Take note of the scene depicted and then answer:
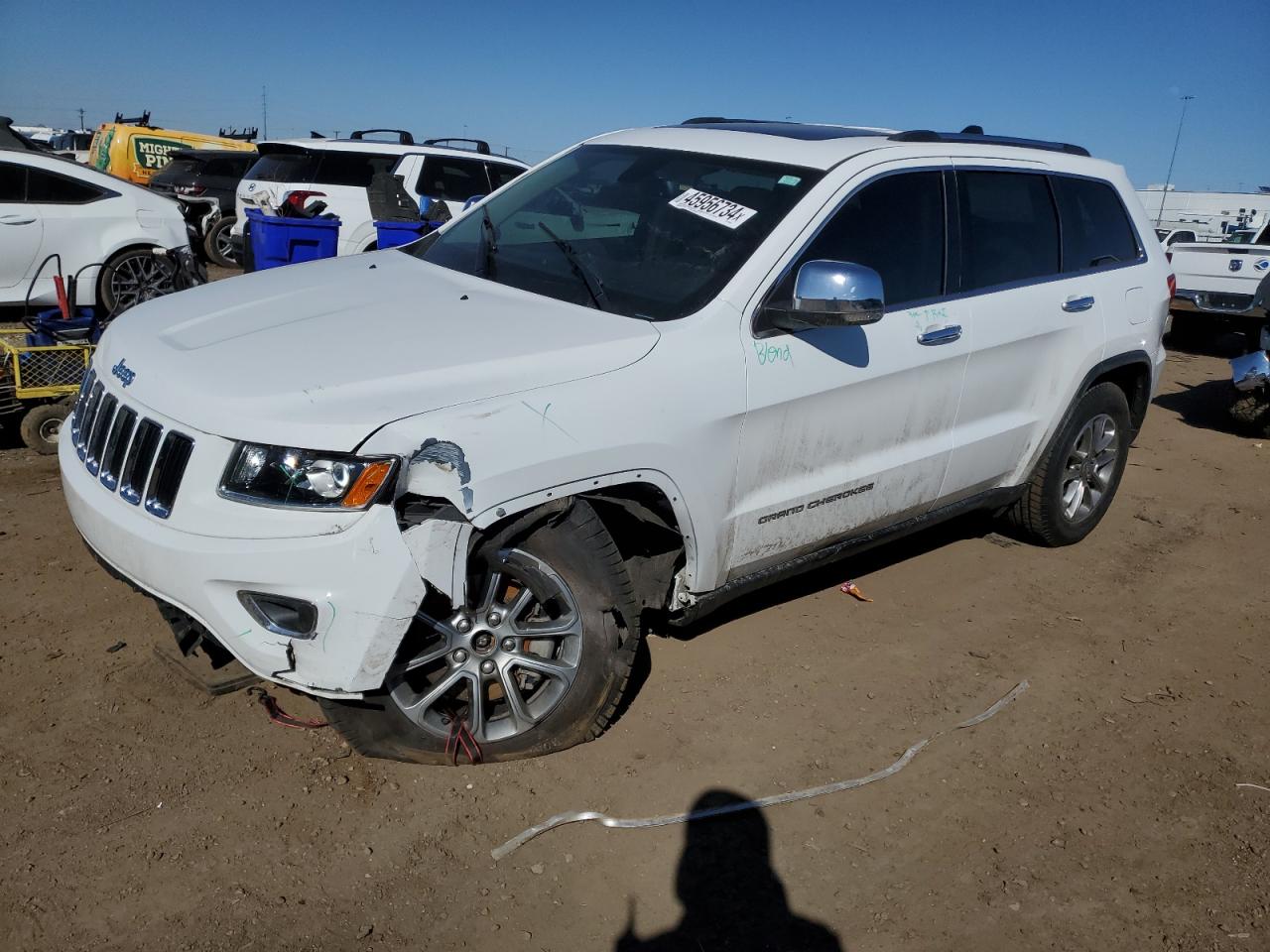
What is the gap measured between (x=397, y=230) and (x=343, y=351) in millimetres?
5849

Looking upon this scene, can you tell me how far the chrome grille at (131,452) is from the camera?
2.76m

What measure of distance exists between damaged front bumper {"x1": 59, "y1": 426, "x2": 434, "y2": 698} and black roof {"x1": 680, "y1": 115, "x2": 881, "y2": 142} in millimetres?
2386

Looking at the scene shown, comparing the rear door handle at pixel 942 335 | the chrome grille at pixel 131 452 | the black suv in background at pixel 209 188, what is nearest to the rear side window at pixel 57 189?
the black suv in background at pixel 209 188

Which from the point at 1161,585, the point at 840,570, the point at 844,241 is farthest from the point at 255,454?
the point at 1161,585

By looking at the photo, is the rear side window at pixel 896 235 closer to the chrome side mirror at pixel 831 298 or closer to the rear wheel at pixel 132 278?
the chrome side mirror at pixel 831 298

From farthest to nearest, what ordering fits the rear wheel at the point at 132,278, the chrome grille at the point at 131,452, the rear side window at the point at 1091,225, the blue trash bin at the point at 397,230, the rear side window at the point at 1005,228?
the rear wheel at the point at 132,278 < the blue trash bin at the point at 397,230 < the rear side window at the point at 1091,225 < the rear side window at the point at 1005,228 < the chrome grille at the point at 131,452

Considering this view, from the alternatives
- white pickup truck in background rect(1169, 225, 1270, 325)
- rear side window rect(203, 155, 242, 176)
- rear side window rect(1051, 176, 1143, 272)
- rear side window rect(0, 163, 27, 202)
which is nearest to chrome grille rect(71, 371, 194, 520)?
rear side window rect(1051, 176, 1143, 272)

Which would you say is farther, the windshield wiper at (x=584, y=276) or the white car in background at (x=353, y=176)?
the white car in background at (x=353, y=176)

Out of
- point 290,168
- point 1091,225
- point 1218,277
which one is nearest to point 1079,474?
point 1091,225

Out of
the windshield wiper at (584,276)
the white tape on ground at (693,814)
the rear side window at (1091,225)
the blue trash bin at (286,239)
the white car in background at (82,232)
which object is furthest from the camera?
the white car in background at (82,232)

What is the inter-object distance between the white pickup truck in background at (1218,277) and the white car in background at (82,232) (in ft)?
35.4

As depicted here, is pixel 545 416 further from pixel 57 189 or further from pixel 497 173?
pixel 497 173

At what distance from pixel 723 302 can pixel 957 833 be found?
1.85m

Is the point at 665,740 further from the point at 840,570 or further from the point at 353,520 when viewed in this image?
the point at 840,570
